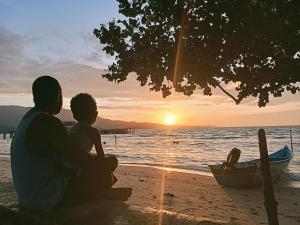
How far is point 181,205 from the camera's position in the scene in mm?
13969

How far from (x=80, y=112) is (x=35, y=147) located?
1.23m

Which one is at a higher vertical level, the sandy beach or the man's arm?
the man's arm

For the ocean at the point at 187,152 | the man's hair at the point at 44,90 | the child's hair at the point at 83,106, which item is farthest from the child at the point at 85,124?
the ocean at the point at 187,152

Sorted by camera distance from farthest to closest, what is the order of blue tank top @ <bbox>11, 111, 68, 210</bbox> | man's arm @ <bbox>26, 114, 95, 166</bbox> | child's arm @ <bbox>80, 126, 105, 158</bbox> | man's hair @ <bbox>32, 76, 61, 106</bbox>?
child's arm @ <bbox>80, 126, 105, 158</bbox> < man's hair @ <bbox>32, 76, 61, 106</bbox> < blue tank top @ <bbox>11, 111, 68, 210</bbox> < man's arm @ <bbox>26, 114, 95, 166</bbox>

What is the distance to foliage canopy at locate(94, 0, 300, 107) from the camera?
754cm

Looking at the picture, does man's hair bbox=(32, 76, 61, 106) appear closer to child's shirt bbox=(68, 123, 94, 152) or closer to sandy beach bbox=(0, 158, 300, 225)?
child's shirt bbox=(68, 123, 94, 152)

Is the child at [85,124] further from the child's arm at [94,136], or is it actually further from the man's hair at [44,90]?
the man's hair at [44,90]

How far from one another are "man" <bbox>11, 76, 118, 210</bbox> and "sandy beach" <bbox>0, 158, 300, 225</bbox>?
0.93ft

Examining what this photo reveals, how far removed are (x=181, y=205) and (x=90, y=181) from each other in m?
9.12

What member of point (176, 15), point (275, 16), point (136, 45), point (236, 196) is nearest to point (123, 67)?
point (136, 45)

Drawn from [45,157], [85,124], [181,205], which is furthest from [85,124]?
[181,205]

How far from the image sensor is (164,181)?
22.2 metres

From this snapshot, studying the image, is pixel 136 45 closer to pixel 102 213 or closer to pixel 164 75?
pixel 164 75

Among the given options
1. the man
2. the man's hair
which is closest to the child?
the man
